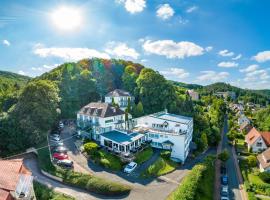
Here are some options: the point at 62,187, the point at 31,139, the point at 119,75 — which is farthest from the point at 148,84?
the point at 62,187

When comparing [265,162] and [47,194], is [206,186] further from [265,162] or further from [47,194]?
[47,194]

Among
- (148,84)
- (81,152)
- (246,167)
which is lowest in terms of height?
(246,167)

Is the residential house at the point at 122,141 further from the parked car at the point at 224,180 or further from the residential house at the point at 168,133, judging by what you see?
the parked car at the point at 224,180

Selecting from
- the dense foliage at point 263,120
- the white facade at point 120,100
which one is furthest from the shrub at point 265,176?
the dense foliage at point 263,120

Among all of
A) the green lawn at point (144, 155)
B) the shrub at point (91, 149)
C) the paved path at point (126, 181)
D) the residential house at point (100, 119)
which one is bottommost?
the paved path at point (126, 181)

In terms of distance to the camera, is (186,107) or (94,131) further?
(186,107)

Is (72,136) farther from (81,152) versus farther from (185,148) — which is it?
(185,148)

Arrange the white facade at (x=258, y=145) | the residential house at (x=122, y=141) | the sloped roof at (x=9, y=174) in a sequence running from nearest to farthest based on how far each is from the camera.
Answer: the sloped roof at (x=9, y=174), the residential house at (x=122, y=141), the white facade at (x=258, y=145)
